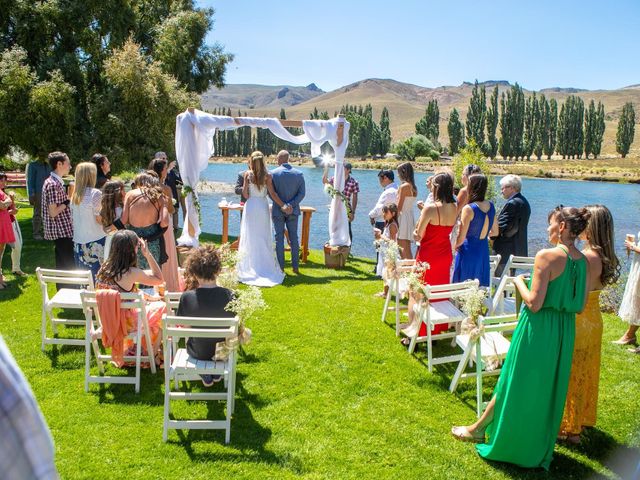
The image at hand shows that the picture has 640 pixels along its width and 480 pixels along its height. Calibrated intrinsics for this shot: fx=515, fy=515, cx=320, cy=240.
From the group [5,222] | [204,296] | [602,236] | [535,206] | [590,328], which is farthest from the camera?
[535,206]

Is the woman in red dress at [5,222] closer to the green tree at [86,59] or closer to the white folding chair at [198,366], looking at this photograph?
the green tree at [86,59]

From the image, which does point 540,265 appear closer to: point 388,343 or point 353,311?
point 388,343

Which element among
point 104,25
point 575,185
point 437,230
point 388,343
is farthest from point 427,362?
point 575,185

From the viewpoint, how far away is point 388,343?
21.0ft

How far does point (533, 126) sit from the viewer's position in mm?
84250

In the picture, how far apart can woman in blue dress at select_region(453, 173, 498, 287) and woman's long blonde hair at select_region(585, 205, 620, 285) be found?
175cm

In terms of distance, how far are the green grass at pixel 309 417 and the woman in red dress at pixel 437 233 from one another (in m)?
0.98

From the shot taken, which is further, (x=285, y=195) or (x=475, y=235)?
(x=285, y=195)

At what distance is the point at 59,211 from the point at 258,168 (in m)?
3.21

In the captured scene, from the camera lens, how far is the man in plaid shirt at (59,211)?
6.98 metres

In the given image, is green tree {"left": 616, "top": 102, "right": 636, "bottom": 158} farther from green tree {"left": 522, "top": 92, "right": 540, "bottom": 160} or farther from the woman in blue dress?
the woman in blue dress

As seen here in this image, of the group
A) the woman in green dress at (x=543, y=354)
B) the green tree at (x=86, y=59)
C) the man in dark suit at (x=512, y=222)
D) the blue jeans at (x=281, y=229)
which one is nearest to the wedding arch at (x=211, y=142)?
the blue jeans at (x=281, y=229)

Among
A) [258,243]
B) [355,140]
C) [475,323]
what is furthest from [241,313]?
[355,140]

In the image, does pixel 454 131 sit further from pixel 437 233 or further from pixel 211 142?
pixel 437 233
